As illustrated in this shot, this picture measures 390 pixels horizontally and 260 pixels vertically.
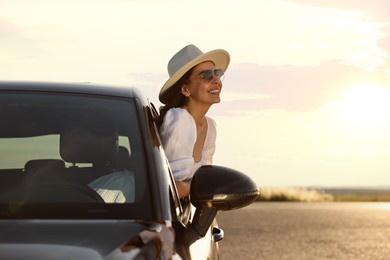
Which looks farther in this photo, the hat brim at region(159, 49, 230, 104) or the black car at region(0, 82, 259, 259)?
the hat brim at region(159, 49, 230, 104)

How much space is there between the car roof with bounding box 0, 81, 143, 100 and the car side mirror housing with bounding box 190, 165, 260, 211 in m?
0.70

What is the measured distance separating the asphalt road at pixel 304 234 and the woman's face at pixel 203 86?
7780 mm

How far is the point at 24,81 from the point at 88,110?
526 millimetres

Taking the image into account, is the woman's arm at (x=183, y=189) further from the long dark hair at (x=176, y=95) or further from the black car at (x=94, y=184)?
the long dark hair at (x=176, y=95)

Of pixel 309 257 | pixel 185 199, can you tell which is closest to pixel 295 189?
pixel 309 257


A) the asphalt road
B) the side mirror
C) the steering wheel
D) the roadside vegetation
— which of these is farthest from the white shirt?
the roadside vegetation

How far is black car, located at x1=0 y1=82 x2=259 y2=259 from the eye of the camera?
14.8ft

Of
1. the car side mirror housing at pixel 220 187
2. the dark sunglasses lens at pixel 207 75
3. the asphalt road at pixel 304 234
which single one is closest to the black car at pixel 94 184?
the car side mirror housing at pixel 220 187

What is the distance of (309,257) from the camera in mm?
16391

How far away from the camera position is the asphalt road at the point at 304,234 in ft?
55.7

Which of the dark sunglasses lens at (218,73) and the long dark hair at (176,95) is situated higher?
the dark sunglasses lens at (218,73)

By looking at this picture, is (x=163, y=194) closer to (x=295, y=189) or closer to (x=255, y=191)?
(x=255, y=191)

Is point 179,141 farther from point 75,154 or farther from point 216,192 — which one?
point 216,192

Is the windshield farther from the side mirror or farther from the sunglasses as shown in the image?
the sunglasses
